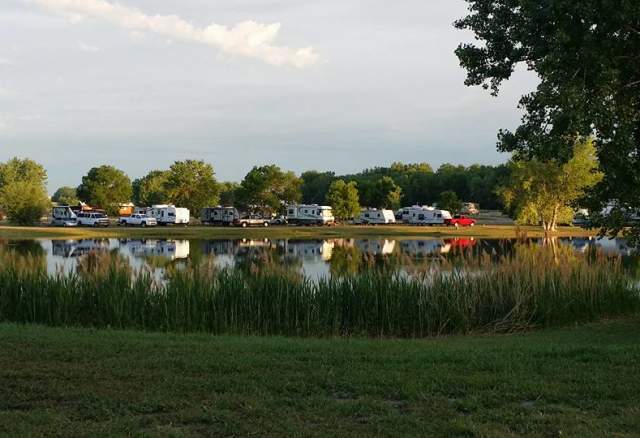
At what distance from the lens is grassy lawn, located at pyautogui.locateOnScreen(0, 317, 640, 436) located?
5344 mm

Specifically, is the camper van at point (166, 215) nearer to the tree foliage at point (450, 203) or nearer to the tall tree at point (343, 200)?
the tall tree at point (343, 200)

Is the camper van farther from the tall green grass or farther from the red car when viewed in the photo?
the tall green grass

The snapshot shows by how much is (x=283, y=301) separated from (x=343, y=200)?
6567cm

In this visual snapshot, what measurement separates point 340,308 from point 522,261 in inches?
179

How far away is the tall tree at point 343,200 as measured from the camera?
78062 mm

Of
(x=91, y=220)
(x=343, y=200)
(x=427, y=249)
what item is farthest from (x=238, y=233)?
(x=343, y=200)

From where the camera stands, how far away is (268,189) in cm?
7612

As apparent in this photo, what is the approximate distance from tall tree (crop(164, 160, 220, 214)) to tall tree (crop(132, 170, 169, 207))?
1.57m

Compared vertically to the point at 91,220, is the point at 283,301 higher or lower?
lower

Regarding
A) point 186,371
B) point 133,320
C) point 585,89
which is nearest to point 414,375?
point 186,371

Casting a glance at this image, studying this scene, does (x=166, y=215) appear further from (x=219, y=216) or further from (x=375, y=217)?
(x=375, y=217)

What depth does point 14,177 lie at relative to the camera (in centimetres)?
9362

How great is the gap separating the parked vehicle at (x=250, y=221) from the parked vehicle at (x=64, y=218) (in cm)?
1452

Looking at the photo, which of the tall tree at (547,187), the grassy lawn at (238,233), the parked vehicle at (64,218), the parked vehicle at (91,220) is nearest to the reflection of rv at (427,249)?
the grassy lawn at (238,233)
